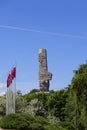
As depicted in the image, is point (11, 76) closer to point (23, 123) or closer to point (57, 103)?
point (23, 123)

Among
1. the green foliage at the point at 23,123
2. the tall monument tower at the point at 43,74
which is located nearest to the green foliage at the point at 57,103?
the green foliage at the point at 23,123

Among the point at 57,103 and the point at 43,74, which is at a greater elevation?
the point at 43,74

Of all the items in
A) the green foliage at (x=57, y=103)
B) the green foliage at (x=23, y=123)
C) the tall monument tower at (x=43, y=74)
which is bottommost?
the green foliage at (x=23, y=123)

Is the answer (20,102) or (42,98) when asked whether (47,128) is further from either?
(42,98)

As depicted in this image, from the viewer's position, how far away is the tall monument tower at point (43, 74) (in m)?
107

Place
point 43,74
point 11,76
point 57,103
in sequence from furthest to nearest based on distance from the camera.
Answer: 1. point 43,74
2. point 57,103
3. point 11,76

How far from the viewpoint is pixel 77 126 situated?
128 ft

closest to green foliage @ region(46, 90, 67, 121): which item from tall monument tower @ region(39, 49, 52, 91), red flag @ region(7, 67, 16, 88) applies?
red flag @ region(7, 67, 16, 88)

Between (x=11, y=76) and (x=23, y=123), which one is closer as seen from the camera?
(x=23, y=123)

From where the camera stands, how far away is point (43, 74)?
108 metres

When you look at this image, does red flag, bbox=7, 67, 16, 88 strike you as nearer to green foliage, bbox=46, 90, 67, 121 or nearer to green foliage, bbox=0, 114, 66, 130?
green foliage, bbox=0, 114, 66, 130

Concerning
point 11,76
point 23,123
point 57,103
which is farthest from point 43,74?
point 23,123

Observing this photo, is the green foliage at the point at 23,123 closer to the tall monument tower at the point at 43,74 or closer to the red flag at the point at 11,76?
the red flag at the point at 11,76

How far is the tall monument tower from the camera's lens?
10681 cm
